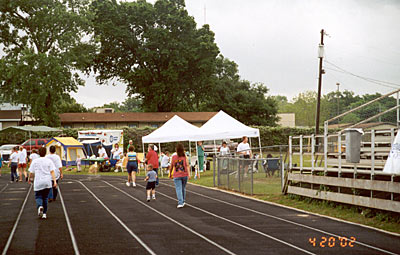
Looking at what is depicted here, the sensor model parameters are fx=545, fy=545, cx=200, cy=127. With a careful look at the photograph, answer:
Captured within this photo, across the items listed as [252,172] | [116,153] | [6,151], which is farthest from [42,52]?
[252,172]

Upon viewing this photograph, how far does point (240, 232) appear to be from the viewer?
1078 cm

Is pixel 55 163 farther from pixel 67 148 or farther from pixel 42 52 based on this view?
pixel 42 52

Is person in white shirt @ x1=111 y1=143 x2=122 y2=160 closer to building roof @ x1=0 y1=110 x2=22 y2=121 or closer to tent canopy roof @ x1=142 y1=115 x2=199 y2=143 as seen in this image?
tent canopy roof @ x1=142 y1=115 x2=199 y2=143

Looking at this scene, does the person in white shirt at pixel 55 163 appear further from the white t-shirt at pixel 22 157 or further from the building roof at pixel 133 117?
the building roof at pixel 133 117

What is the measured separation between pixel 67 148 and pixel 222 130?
48.6ft

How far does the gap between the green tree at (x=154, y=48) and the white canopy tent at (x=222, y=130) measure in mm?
34868

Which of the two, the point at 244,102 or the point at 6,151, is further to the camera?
the point at 244,102

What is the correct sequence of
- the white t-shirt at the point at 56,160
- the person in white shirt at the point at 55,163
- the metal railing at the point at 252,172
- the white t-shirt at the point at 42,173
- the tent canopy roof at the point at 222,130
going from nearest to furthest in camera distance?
the white t-shirt at the point at 42,173 → the person in white shirt at the point at 55,163 → the white t-shirt at the point at 56,160 → the metal railing at the point at 252,172 → the tent canopy roof at the point at 222,130

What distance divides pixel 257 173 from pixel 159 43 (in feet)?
158

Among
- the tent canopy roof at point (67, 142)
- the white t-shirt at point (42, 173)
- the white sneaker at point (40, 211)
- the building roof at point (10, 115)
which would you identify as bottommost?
the white sneaker at point (40, 211)

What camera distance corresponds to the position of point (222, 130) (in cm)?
2925

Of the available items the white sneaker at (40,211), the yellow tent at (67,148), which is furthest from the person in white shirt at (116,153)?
the white sneaker at (40,211)

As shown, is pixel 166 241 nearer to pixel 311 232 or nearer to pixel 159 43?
pixel 311 232

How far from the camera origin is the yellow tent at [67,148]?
39312mm
